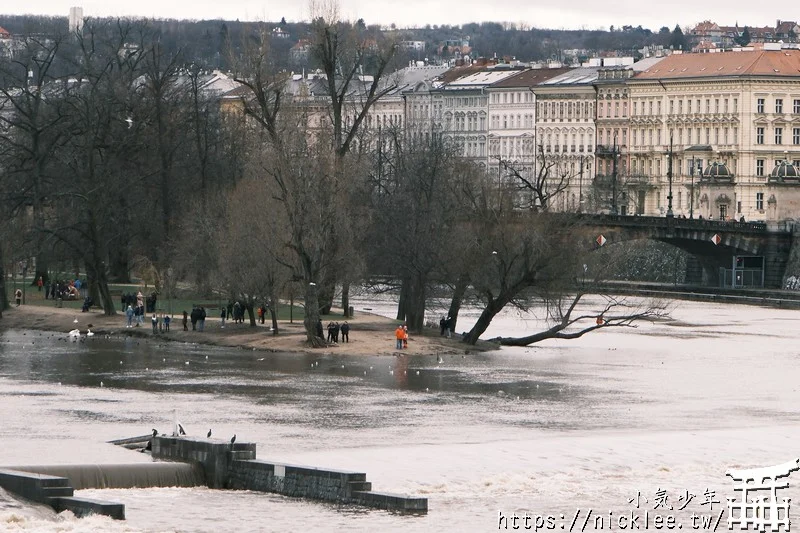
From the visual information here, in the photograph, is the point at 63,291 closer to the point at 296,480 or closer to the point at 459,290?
the point at 459,290

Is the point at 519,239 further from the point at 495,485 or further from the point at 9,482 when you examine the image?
the point at 9,482

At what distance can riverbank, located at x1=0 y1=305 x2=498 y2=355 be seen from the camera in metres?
75.2

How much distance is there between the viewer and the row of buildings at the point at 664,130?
15712 centimetres

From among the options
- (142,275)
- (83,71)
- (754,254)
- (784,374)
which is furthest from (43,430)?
(754,254)

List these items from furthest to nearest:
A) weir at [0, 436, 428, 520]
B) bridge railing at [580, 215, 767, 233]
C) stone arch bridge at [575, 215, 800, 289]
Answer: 1. stone arch bridge at [575, 215, 800, 289]
2. bridge railing at [580, 215, 767, 233]
3. weir at [0, 436, 428, 520]

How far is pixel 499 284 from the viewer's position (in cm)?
8056

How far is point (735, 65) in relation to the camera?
16275 cm

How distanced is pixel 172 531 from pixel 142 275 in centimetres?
5913

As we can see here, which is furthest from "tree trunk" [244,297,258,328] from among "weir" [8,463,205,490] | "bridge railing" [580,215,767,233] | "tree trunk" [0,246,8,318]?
"bridge railing" [580,215,767,233]

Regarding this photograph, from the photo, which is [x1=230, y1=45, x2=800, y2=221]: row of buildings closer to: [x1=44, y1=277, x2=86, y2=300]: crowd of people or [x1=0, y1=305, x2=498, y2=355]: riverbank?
[x1=44, y1=277, x2=86, y2=300]: crowd of people

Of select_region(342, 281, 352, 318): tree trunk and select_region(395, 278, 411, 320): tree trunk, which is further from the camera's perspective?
select_region(395, 278, 411, 320): tree trunk

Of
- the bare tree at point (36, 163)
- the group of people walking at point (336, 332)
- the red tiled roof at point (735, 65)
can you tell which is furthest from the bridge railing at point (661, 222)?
the group of people walking at point (336, 332)

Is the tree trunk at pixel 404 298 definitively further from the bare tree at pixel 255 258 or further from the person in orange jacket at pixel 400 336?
the person in orange jacket at pixel 400 336

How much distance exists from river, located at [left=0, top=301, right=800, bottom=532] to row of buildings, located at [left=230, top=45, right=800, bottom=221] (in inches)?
2866
